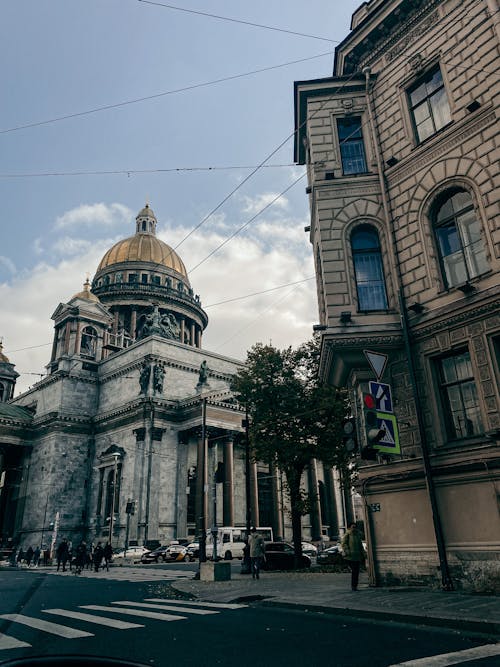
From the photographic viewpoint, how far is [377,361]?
13.1 m

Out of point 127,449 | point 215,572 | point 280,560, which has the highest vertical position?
point 127,449

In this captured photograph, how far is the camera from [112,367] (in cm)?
5853

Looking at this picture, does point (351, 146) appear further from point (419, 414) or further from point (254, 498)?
point (254, 498)

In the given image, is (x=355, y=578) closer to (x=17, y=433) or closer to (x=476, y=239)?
(x=476, y=239)

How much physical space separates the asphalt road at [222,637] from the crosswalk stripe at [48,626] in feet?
0.05

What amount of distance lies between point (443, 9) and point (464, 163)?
213 inches

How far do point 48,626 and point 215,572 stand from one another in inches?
428

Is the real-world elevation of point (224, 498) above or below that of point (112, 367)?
below

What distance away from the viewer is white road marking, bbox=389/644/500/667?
5887mm

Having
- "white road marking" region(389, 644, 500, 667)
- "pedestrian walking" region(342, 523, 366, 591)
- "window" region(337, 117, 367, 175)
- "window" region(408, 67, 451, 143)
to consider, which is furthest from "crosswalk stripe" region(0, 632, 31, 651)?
"window" region(408, 67, 451, 143)

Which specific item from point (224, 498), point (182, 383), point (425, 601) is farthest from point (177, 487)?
point (425, 601)

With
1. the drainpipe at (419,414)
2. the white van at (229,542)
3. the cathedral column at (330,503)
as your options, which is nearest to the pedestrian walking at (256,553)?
the drainpipe at (419,414)

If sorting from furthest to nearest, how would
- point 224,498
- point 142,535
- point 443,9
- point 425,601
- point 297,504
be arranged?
point 224,498 → point 142,535 → point 297,504 → point 443,9 → point 425,601

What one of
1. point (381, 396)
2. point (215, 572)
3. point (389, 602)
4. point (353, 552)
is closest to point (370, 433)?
point (381, 396)
